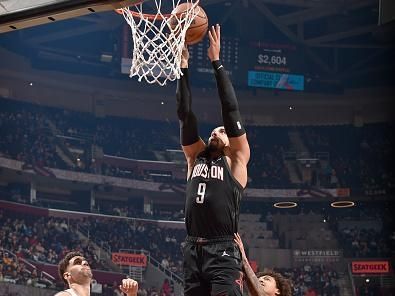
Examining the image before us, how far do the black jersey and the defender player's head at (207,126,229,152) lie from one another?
10cm

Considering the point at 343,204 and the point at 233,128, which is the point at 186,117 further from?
the point at 343,204

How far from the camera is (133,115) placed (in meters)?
24.5

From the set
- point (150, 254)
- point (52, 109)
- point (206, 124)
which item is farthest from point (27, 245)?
point (206, 124)

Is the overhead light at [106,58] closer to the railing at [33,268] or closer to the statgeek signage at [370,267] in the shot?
the railing at [33,268]

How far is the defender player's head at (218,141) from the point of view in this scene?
4516 millimetres

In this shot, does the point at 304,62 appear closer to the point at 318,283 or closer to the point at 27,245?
the point at 318,283

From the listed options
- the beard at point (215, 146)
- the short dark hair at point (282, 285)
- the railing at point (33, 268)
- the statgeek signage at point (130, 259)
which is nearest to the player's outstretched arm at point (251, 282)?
the short dark hair at point (282, 285)

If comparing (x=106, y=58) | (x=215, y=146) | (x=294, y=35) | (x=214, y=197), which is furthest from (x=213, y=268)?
(x=294, y=35)

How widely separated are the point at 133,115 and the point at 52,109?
290cm

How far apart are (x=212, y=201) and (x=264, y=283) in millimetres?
635

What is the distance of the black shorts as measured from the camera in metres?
4.06

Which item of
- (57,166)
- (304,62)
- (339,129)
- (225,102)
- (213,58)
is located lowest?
(225,102)

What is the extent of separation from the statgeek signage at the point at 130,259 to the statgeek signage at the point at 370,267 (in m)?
6.58

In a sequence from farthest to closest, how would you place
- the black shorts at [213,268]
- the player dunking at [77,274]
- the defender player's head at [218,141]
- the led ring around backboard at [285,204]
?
the led ring around backboard at [285,204] < the player dunking at [77,274] < the defender player's head at [218,141] < the black shorts at [213,268]
